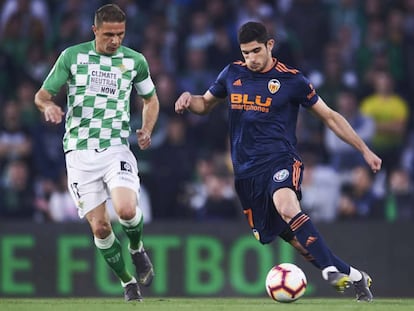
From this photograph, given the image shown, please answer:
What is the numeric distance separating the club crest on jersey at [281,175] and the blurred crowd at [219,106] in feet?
13.8

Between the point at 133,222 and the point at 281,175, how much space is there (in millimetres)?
1288

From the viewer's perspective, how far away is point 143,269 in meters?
10.5

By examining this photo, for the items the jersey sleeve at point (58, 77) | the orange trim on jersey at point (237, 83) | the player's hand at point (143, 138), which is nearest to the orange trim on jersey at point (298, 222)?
the orange trim on jersey at point (237, 83)

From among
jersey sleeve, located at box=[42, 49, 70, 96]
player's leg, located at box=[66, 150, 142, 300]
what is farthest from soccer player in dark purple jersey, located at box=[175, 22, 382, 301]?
jersey sleeve, located at box=[42, 49, 70, 96]

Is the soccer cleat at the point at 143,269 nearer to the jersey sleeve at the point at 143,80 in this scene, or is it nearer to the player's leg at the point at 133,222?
the player's leg at the point at 133,222

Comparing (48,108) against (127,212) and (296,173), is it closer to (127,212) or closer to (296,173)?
(127,212)

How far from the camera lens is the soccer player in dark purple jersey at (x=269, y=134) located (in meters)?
10.1

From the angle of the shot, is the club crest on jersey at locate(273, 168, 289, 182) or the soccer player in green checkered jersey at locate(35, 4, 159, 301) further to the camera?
the soccer player in green checkered jersey at locate(35, 4, 159, 301)

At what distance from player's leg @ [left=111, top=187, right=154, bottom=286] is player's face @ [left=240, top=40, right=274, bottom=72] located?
1.44m

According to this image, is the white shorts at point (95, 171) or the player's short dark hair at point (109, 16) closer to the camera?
the player's short dark hair at point (109, 16)

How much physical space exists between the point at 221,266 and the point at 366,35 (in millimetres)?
4957

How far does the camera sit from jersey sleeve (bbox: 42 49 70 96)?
1023cm

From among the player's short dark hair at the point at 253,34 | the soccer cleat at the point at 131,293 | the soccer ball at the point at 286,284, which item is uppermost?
the player's short dark hair at the point at 253,34

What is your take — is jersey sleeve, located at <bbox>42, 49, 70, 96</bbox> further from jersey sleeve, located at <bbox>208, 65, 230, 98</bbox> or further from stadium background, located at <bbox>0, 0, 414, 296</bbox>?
stadium background, located at <bbox>0, 0, 414, 296</bbox>
